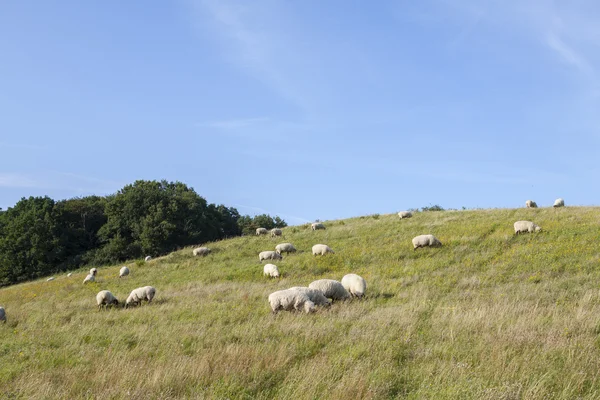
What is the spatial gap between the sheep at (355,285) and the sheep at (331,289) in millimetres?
511

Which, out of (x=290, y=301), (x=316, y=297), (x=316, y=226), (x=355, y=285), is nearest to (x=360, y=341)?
(x=290, y=301)

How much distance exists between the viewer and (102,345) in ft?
32.0

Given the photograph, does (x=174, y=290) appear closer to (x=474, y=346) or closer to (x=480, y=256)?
(x=480, y=256)

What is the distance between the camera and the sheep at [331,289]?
1499 centimetres

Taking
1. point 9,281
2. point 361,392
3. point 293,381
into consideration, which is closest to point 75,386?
point 293,381

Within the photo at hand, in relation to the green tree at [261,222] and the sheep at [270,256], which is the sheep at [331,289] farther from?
the green tree at [261,222]

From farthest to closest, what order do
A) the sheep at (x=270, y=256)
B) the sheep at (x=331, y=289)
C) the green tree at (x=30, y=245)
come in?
the green tree at (x=30, y=245) < the sheep at (x=270, y=256) < the sheep at (x=331, y=289)

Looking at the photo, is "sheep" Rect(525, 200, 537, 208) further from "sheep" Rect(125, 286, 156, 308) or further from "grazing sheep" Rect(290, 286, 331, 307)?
"sheep" Rect(125, 286, 156, 308)

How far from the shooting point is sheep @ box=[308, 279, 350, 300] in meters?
15.0

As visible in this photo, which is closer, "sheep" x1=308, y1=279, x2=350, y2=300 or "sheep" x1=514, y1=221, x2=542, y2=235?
"sheep" x1=308, y1=279, x2=350, y2=300

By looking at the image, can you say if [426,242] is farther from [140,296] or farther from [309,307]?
[140,296]

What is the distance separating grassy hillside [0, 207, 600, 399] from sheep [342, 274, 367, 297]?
409 mm

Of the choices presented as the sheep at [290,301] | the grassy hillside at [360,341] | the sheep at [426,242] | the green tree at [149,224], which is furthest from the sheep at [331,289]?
the green tree at [149,224]

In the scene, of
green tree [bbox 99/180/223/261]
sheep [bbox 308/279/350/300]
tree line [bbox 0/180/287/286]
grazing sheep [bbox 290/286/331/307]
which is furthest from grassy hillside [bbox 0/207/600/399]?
tree line [bbox 0/180/287/286]
